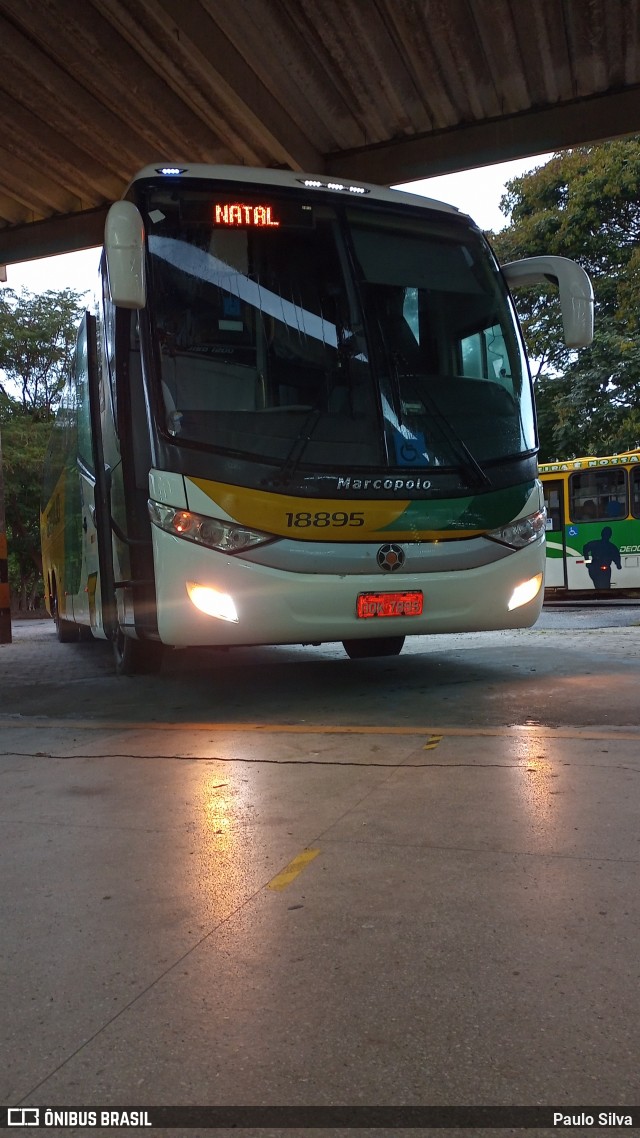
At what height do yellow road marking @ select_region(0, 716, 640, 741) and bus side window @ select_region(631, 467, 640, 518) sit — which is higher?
bus side window @ select_region(631, 467, 640, 518)

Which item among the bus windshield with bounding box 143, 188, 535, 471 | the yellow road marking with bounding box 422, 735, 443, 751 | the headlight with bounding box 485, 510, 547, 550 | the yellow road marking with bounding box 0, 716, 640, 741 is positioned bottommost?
the yellow road marking with bounding box 0, 716, 640, 741

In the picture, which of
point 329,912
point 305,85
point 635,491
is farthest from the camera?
point 635,491

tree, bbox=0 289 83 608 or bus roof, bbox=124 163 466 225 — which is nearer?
bus roof, bbox=124 163 466 225

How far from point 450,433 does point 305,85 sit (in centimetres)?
470

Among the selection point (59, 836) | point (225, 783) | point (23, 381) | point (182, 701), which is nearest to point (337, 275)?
point (182, 701)

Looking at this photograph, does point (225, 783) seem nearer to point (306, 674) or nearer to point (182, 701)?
point (182, 701)

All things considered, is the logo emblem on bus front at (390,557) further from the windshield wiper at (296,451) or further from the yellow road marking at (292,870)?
the yellow road marking at (292,870)

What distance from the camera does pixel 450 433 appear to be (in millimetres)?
6086

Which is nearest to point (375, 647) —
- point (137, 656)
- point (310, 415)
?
point (137, 656)

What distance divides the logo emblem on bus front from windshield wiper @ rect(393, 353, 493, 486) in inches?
26.7

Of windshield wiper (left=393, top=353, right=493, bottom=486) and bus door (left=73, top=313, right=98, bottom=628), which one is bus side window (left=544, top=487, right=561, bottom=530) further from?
windshield wiper (left=393, top=353, right=493, bottom=486)

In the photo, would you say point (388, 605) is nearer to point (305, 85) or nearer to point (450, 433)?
point (450, 433)

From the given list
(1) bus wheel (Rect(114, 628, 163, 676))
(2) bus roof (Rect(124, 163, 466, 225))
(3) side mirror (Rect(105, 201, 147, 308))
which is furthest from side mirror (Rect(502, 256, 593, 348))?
(1) bus wheel (Rect(114, 628, 163, 676))

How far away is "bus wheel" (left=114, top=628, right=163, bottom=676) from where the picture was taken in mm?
7621
